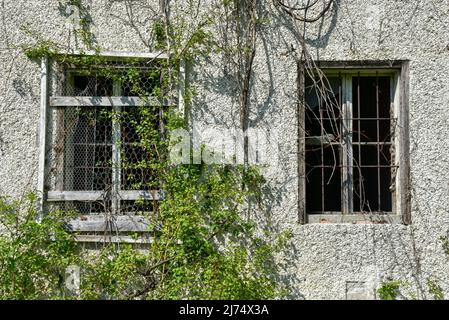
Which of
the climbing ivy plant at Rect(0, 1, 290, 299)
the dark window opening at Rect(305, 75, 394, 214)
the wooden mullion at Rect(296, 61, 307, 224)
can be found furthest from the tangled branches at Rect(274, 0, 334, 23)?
the dark window opening at Rect(305, 75, 394, 214)

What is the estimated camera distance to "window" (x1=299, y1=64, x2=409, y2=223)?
16.6 ft

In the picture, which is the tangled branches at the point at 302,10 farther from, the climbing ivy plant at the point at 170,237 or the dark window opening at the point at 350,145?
the dark window opening at the point at 350,145

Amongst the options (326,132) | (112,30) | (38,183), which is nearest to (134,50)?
(112,30)

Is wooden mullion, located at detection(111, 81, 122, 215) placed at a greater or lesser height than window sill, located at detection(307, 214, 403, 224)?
greater

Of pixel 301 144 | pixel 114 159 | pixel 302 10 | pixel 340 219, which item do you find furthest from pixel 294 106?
pixel 114 159

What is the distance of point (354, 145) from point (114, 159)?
252cm

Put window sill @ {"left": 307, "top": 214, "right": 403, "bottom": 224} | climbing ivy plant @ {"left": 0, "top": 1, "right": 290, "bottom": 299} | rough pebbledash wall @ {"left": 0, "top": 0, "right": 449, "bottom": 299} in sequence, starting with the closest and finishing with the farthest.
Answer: climbing ivy plant @ {"left": 0, "top": 1, "right": 290, "bottom": 299}
rough pebbledash wall @ {"left": 0, "top": 0, "right": 449, "bottom": 299}
window sill @ {"left": 307, "top": 214, "right": 403, "bottom": 224}

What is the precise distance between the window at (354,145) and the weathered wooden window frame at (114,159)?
144 cm

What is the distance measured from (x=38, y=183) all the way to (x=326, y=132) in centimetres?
302

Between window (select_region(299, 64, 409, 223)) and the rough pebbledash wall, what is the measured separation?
133 mm

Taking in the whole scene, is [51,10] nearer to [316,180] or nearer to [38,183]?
[38,183]

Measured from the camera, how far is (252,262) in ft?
16.1

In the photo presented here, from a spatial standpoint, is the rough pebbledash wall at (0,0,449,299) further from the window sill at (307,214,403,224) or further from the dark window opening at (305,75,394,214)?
the dark window opening at (305,75,394,214)

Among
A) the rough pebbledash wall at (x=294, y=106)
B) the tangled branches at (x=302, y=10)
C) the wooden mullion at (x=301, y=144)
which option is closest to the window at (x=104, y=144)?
the rough pebbledash wall at (x=294, y=106)
